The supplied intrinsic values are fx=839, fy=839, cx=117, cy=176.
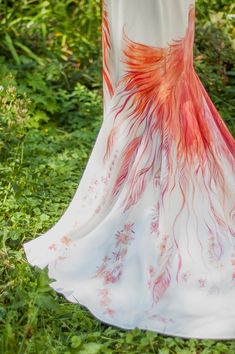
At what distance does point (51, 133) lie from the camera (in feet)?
17.1

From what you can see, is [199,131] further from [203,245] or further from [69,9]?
[69,9]

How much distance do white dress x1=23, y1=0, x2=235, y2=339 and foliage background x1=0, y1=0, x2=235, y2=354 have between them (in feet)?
0.42

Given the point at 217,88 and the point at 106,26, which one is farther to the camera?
the point at 217,88

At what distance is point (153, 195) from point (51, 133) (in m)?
2.06

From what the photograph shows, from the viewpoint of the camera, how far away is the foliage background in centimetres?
296

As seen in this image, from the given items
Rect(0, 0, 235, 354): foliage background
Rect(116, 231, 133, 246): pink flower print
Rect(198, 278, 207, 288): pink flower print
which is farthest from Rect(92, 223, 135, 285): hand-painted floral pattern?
Rect(198, 278, 207, 288): pink flower print

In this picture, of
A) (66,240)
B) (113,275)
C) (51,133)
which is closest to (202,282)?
(113,275)

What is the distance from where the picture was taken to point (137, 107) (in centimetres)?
327

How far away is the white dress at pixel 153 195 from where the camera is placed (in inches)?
123

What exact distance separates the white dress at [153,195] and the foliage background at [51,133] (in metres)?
0.13

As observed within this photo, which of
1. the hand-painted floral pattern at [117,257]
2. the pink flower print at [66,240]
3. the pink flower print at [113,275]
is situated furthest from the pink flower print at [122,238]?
the pink flower print at [66,240]

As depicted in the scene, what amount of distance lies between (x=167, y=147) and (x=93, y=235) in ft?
1.52

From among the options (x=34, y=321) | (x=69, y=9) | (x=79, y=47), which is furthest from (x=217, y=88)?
(x=34, y=321)

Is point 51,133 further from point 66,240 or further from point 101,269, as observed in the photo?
point 101,269
